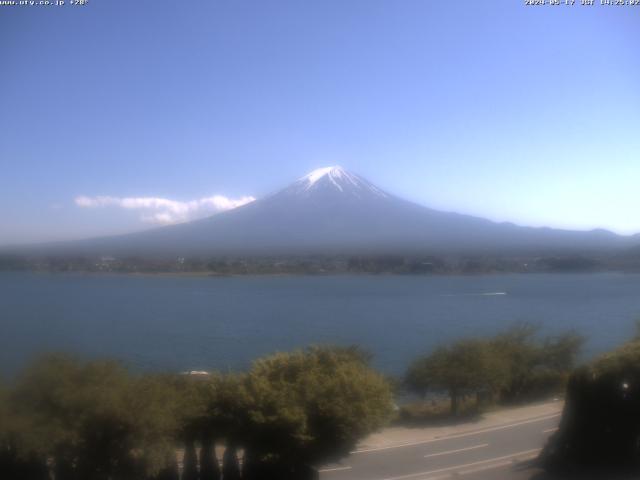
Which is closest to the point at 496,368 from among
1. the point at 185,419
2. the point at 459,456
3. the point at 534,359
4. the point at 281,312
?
the point at 534,359

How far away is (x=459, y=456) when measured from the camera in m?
4.91

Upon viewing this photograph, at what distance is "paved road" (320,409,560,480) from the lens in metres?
4.52

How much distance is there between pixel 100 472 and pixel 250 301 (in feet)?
52.2

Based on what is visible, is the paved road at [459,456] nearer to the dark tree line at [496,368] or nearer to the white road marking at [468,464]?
the white road marking at [468,464]

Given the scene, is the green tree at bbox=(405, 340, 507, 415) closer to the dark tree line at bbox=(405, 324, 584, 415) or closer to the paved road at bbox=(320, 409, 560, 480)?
the dark tree line at bbox=(405, 324, 584, 415)

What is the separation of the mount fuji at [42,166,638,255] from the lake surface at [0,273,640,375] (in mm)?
2450

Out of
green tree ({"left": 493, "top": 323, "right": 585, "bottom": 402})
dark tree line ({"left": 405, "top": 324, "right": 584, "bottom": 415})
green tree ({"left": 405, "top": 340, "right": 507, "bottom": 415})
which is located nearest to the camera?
green tree ({"left": 493, "top": 323, "right": 585, "bottom": 402})

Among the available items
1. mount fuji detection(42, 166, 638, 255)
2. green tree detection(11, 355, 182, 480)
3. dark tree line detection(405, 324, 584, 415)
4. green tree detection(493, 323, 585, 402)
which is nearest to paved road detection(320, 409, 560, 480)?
dark tree line detection(405, 324, 584, 415)

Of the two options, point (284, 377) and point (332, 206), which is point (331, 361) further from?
point (332, 206)

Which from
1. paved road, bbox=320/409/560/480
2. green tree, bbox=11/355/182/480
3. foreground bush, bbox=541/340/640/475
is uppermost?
green tree, bbox=11/355/182/480

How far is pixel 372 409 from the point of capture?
4773 mm

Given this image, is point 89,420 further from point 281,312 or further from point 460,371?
point 281,312

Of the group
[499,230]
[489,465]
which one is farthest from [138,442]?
[499,230]

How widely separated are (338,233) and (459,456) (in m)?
27.7
